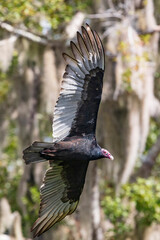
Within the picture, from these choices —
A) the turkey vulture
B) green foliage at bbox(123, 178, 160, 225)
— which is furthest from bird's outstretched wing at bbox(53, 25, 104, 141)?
green foliage at bbox(123, 178, 160, 225)

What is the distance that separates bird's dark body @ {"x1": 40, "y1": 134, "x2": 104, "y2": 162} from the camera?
18.4 feet

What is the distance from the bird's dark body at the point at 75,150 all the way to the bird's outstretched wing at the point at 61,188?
0.29m

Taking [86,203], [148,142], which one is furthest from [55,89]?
[148,142]

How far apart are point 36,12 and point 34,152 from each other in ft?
11.4

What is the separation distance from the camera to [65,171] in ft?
19.9

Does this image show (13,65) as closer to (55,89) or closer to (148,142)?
(55,89)

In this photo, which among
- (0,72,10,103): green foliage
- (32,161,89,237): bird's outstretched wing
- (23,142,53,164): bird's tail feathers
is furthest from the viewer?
(0,72,10,103): green foliage

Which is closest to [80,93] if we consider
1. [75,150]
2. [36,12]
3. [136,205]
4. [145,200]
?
[75,150]

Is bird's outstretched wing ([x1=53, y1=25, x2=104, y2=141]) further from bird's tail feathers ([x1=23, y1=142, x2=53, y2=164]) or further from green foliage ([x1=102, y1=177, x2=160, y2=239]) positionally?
green foliage ([x1=102, y1=177, x2=160, y2=239])

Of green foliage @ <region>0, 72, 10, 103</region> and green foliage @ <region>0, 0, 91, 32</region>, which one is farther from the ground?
green foliage @ <region>0, 0, 91, 32</region>

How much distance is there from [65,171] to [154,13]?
4008mm

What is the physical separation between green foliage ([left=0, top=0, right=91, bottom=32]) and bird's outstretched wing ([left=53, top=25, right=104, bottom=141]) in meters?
A: 2.94

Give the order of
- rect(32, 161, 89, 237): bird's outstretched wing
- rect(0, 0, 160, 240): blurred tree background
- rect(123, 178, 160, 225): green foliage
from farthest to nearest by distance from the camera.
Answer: rect(0, 0, 160, 240): blurred tree background
rect(123, 178, 160, 225): green foliage
rect(32, 161, 89, 237): bird's outstretched wing

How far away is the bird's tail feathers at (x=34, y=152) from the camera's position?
18.0 feet
